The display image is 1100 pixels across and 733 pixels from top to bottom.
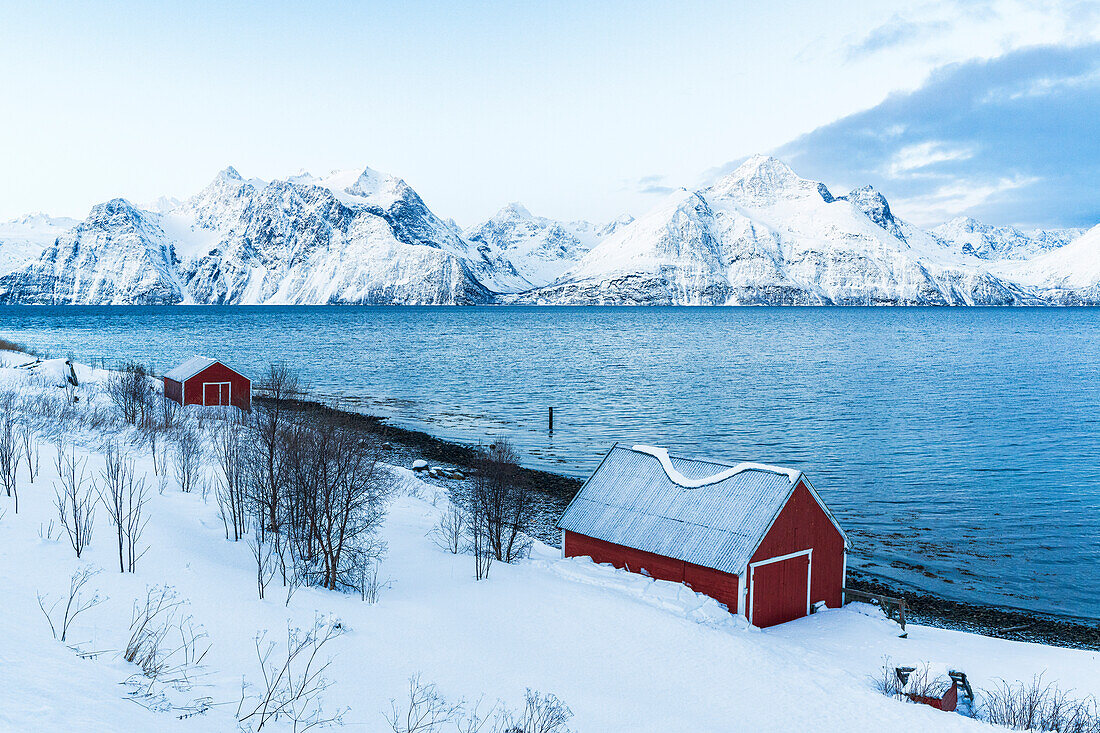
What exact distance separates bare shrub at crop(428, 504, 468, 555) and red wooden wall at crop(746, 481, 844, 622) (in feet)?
32.7

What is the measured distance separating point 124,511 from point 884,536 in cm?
3037

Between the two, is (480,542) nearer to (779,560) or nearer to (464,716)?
(779,560)

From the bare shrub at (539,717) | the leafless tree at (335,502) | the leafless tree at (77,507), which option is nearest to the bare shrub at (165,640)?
the leafless tree at (77,507)

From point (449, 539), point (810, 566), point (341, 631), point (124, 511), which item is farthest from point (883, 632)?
point (124, 511)

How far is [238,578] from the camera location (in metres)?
16.1

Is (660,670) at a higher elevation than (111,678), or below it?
below

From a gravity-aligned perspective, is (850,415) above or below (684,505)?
below

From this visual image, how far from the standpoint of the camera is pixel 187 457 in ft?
93.0

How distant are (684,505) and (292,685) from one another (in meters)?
16.0

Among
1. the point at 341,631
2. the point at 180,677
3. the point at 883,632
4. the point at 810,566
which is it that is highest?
the point at 180,677

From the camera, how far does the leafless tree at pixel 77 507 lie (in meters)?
15.0

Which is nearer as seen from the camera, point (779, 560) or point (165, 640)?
point (165, 640)

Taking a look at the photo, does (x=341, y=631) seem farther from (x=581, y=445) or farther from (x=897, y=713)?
(x=581, y=445)

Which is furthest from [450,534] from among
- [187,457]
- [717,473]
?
[187,457]
